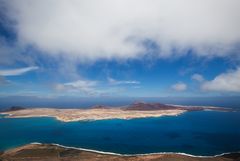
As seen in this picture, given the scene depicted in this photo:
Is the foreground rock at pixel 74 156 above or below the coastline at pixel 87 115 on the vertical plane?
below

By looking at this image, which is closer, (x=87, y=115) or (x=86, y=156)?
(x=86, y=156)

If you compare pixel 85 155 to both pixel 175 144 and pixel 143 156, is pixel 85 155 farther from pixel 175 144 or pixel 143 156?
pixel 175 144

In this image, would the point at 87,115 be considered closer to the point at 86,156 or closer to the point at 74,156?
the point at 74,156

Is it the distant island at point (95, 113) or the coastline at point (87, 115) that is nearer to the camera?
the coastline at point (87, 115)

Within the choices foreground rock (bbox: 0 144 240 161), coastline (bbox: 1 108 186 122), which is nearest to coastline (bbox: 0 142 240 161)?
foreground rock (bbox: 0 144 240 161)

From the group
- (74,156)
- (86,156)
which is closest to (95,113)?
(74,156)

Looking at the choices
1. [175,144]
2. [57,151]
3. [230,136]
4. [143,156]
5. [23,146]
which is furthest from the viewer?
[230,136]

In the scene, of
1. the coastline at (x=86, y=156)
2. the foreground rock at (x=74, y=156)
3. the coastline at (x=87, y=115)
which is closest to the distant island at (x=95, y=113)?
the coastline at (x=87, y=115)

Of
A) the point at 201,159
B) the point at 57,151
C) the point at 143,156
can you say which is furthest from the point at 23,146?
the point at 201,159

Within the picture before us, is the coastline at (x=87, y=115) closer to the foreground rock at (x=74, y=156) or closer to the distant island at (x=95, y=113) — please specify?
the distant island at (x=95, y=113)

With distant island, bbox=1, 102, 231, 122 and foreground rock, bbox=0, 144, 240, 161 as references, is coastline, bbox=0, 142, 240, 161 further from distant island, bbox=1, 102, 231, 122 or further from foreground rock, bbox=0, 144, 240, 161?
distant island, bbox=1, 102, 231, 122

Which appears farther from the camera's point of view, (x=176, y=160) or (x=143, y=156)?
(x=143, y=156)
